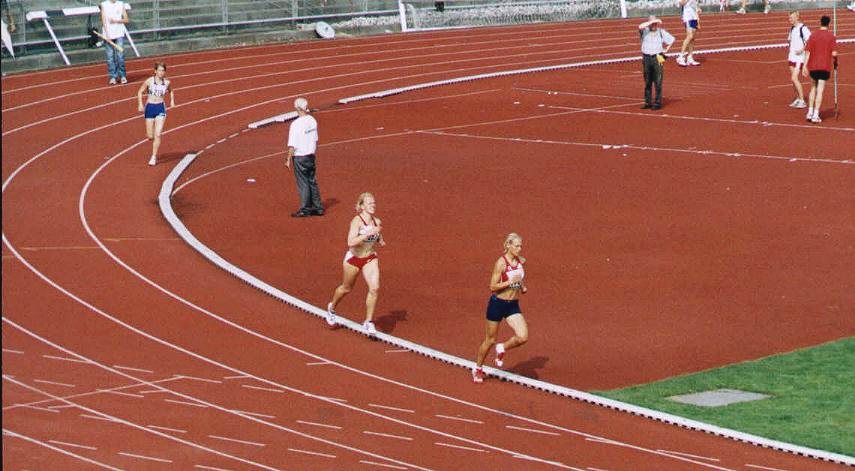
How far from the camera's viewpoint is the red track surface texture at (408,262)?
1417cm

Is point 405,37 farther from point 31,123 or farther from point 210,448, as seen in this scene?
point 210,448

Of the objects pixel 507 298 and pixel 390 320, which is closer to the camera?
pixel 507 298

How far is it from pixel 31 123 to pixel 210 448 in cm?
1764

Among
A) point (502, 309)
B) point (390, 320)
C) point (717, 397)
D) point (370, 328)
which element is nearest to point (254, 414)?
point (502, 309)

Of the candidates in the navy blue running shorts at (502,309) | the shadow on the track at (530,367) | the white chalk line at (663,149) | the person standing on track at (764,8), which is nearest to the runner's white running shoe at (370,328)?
the shadow on the track at (530,367)

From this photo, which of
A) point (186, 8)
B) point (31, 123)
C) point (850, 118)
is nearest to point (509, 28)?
point (186, 8)

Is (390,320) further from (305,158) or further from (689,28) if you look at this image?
(689,28)

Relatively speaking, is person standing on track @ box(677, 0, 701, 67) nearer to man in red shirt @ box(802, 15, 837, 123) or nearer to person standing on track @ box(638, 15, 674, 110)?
person standing on track @ box(638, 15, 674, 110)

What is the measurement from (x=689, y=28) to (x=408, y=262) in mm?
19385

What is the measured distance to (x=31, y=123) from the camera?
97.9 feet

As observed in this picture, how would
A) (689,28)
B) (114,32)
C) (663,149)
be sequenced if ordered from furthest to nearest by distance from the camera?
(689,28) < (114,32) < (663,149)

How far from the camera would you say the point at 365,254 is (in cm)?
1748

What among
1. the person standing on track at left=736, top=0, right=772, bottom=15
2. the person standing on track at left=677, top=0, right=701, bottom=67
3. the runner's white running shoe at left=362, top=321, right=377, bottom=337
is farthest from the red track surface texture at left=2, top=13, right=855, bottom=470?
the person standing on track at left=736, top=0, right=772, bottom=15

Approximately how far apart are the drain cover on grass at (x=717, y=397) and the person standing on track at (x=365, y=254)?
11.9 feet
